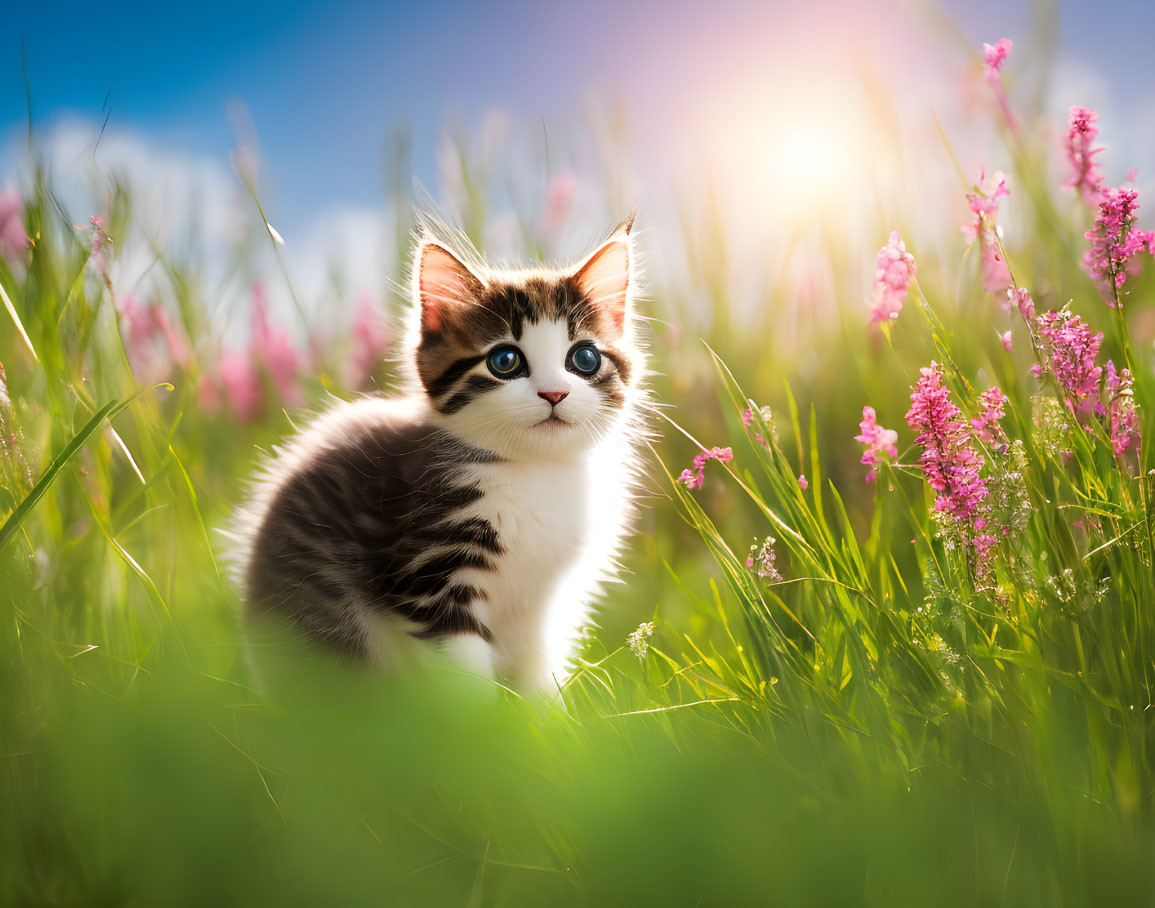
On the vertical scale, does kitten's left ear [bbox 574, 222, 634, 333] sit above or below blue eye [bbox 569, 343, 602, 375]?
above

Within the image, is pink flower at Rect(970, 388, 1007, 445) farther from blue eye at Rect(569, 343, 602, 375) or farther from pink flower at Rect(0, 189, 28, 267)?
pink flower at Rect(0, 189, 28, 267)

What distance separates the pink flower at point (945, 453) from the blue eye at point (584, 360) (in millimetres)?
802

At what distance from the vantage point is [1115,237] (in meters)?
1.25

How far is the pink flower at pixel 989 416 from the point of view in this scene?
134 centimetres

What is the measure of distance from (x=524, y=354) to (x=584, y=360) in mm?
154

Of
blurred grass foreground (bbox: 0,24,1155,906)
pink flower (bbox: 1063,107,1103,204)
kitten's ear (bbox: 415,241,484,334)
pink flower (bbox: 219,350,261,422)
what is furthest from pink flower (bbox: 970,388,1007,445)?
pink flower (bbox: 219,350,261,422)

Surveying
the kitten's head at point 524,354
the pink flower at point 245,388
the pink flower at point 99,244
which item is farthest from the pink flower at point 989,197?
the pink flower at point 245,388

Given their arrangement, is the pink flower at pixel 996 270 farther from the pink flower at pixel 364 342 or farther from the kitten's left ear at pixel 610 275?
the pink flower at pixel 364 342

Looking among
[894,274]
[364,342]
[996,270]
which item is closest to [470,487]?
[894,274]

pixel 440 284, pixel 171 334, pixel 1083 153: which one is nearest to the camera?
pixel 1083 153

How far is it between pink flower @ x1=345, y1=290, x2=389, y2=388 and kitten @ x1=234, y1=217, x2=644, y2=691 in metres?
1.41

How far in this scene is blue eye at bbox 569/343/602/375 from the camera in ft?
6.23

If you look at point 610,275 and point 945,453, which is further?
point 610,275

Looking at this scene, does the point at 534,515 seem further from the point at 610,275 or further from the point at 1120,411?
the point at 1120,411
